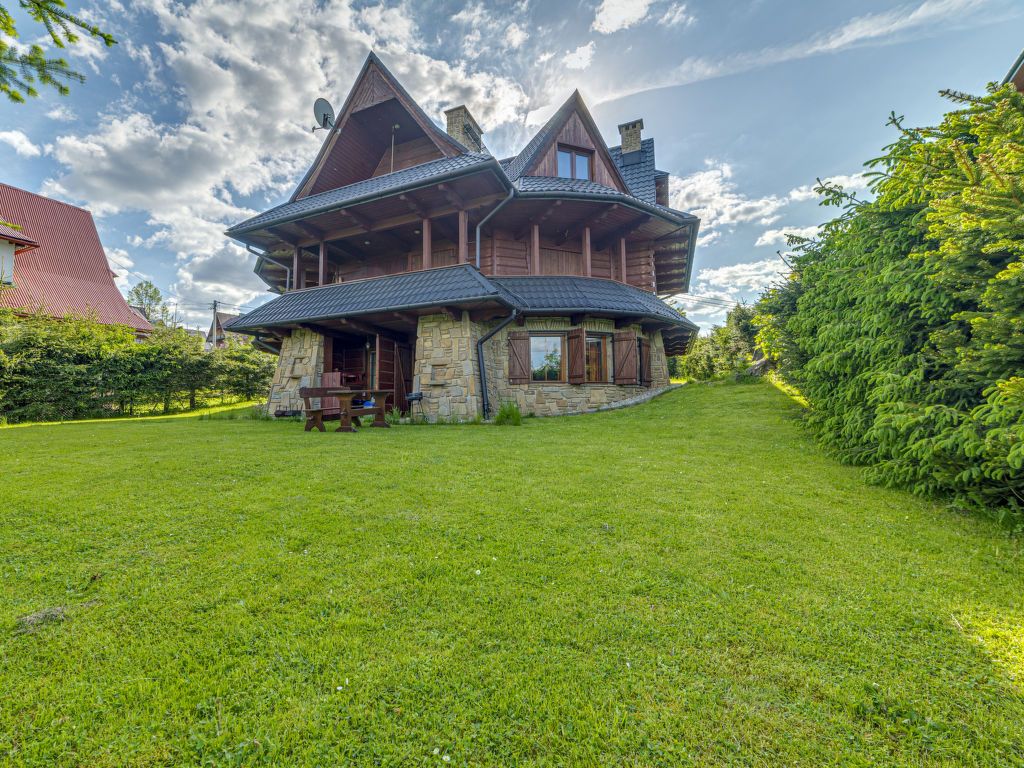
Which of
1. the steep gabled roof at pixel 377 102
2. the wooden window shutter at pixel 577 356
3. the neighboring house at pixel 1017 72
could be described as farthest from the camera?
the steep gabled roof at pixel 377 102

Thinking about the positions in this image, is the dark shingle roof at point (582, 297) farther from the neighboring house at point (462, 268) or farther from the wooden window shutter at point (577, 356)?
the wooden window shutter at point (577, 356)

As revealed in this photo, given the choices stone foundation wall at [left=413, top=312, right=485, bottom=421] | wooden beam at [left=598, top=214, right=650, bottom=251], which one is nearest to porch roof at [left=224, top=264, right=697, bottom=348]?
stone foundation wall at [left=413, top=312, right=485, bottom=421]

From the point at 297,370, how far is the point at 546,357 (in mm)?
7096

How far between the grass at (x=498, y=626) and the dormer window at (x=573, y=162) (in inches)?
508

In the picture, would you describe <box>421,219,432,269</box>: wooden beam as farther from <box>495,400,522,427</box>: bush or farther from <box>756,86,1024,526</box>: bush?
<box>756,86,1024,526</box>: bush

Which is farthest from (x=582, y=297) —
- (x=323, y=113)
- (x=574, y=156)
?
(x=323, y=113)

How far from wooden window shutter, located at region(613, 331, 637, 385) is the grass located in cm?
766

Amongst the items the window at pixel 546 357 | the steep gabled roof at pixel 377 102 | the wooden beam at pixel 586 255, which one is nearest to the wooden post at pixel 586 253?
the wooden beam at pixel 586 255

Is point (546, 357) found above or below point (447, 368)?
above

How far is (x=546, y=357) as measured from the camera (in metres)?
11.2

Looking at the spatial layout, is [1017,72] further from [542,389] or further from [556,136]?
[556,136]

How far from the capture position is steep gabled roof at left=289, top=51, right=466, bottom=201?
11.4m

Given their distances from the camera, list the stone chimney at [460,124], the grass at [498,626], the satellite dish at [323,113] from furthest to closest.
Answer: the stone chimney at [460,124] → the satellite dish at [323,113] → the grass at [498,626]

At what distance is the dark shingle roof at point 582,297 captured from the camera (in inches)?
418
